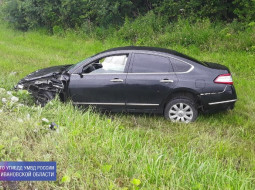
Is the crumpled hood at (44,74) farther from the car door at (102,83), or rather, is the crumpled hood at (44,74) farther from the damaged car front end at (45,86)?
the car door at (102,83)

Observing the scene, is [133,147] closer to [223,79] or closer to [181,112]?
[181,112]

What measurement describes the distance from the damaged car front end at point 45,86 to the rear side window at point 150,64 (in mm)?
1510

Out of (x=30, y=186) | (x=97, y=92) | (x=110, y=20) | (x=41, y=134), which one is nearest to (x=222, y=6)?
(x=110, y=20)

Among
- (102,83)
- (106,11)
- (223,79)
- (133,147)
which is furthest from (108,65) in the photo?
(106,11)

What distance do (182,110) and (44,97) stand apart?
292 centimetres

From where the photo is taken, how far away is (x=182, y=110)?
5.09 m

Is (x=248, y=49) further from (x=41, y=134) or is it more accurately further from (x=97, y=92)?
(x=41, y=134)

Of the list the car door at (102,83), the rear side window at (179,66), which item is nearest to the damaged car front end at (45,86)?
the car door at (102,83)

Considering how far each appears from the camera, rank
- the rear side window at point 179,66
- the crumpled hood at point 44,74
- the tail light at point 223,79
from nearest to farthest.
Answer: the tail light at point 223,79 < the rear side window at point 179,66 < the crumpled hood at point 44,74

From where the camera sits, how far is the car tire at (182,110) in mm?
5043

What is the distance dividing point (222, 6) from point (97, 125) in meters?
9.64

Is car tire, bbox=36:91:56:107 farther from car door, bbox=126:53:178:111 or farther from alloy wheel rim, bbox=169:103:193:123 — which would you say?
alloy wheel rim, bbox=169:103:193:123

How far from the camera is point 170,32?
11.0 m

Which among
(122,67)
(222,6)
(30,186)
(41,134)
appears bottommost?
(30,186)
